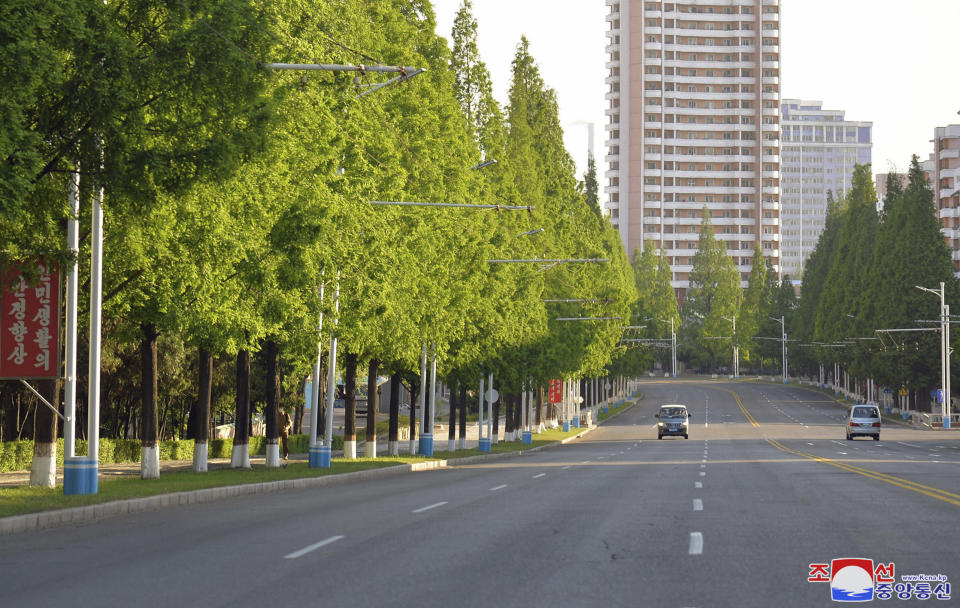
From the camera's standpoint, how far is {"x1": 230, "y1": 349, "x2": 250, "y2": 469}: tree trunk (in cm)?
3588

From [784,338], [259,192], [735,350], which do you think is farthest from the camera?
[735,350]

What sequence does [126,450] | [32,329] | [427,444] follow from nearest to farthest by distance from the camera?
1. [32,329]
2. [126,450]
3. [427,444]

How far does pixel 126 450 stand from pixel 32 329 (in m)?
24.6

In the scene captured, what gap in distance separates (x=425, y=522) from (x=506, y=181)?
4242 cm

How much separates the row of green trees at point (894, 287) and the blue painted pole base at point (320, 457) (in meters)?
70.6

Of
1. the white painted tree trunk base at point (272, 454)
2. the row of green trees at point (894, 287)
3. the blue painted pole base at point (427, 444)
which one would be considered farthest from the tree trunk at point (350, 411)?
the row of green trees at point (894, 287)

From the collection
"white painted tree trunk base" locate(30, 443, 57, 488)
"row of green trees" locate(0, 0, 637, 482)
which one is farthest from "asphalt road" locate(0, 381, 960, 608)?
"row of green trees" locate(0, 0, 637, 482)

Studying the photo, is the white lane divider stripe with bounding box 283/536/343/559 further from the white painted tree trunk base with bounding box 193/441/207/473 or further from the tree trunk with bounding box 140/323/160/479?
the white painted tree trunk base with bounding box 193/441/207/473

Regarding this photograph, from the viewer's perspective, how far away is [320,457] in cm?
3722

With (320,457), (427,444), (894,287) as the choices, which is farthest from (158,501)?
(894,287)

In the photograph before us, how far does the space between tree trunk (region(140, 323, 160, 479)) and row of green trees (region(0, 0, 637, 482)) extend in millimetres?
73

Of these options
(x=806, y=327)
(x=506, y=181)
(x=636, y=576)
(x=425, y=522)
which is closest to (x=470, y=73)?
(x=506, y=181)

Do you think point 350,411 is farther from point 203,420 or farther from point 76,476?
point 76,476

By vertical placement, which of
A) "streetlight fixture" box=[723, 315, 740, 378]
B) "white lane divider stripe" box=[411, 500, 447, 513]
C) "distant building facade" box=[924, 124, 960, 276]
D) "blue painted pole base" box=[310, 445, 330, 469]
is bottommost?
"blue painted pole base" box=[310, 445, 330, 469]
